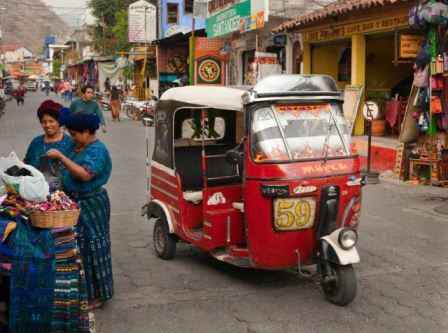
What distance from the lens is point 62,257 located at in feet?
13.7

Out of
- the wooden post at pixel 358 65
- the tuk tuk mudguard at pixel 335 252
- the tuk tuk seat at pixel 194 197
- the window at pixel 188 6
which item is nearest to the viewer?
the tuk tuk mudguard at pixel 335 252

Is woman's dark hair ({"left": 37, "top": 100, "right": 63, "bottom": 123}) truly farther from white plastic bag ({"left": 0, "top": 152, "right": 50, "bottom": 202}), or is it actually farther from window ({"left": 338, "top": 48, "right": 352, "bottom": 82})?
window ({"left": 338, "top": 48, "right": 352, "bottom": 82})

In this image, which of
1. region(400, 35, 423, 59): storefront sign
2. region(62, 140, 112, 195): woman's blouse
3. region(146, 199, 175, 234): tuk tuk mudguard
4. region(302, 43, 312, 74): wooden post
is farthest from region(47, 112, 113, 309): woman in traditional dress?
region(302, 43, 312, 74): wooden post

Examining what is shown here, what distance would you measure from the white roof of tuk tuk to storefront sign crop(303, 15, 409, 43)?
8022 mm

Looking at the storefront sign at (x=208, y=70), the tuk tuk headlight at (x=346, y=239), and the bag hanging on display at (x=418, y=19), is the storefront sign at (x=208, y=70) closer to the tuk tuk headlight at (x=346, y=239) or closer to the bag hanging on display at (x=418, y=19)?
the bag hanging on display at (x=418, y=19)

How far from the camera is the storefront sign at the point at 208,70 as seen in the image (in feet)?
75.0

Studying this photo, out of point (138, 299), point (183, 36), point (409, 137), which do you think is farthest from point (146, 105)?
point (138, 299)

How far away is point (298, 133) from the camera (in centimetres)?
535

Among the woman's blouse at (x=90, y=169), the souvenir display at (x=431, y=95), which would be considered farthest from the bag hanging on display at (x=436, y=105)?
the woman's blouse at (x=90, y=169)

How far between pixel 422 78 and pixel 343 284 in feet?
23.2

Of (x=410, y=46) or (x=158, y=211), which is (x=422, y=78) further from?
(x=158, y=211)

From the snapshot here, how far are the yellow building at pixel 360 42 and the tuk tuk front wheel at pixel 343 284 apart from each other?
26.2ft

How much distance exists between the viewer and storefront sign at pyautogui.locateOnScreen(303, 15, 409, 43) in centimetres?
1332

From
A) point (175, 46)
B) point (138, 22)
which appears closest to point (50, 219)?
point (175, 46)
